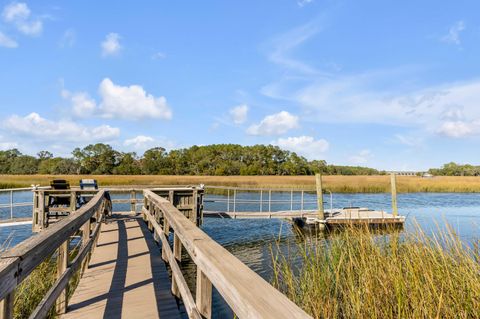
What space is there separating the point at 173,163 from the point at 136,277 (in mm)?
78335

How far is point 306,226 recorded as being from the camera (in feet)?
48.3

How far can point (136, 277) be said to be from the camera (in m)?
4.64

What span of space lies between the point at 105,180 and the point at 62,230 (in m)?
39.6

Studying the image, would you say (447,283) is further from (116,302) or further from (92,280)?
(92,280)

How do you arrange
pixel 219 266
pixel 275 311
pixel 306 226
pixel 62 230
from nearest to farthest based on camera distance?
pixel 275 311
pixel 219 266
pixel 62 230
pixel 306 226

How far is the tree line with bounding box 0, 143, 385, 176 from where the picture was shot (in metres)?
79.2

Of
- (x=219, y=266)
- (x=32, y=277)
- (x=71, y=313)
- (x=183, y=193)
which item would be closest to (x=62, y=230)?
(x=71, y=313)

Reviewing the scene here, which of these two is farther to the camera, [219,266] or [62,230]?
[62,230]

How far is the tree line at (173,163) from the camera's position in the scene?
79.2 meters

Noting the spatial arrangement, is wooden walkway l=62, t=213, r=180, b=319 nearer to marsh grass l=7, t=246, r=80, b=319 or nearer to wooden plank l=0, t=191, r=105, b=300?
marsh grass l=7, t=246, r=80, b=319

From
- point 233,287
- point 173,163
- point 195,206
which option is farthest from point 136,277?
point 173,163

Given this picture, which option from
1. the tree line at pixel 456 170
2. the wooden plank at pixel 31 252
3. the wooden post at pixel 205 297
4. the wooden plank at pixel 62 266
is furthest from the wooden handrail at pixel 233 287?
the tree line at pixel 456 170

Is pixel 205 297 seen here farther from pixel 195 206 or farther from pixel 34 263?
pixel 195 206

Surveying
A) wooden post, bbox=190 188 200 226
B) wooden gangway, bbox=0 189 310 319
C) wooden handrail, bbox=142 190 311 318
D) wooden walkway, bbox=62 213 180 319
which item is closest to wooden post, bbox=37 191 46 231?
wooden gangway, bbox=0 189 310 319
